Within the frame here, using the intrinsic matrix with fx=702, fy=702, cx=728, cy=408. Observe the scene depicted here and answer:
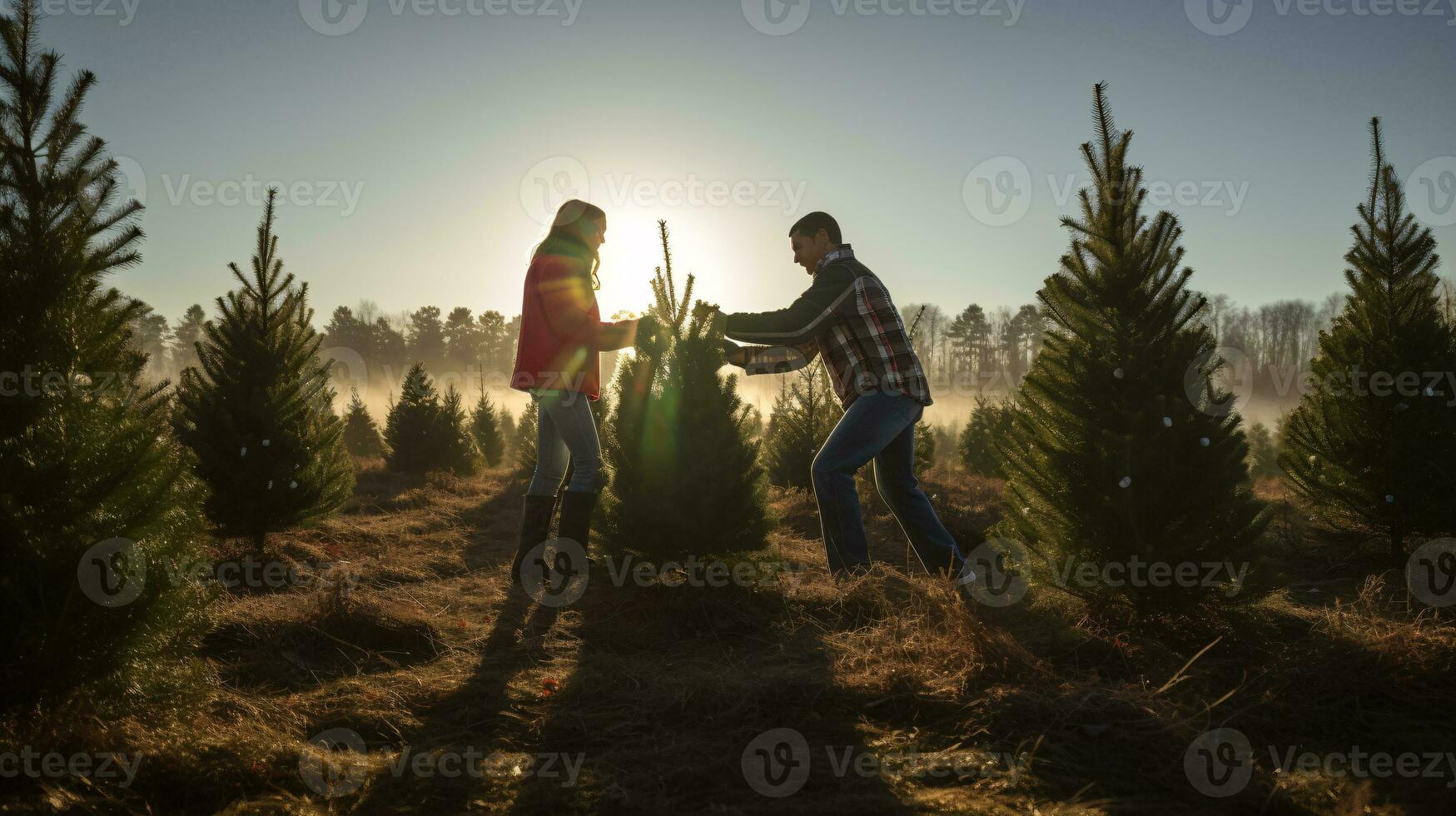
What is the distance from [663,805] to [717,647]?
174 centimetres

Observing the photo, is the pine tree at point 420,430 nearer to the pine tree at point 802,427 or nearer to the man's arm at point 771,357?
the pine tree at point 802,427

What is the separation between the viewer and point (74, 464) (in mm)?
2459

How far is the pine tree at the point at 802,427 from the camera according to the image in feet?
32.5

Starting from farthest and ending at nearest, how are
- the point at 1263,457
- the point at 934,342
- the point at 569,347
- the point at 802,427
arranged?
the point at 934,342 < the point at 1263,457 < the point at 802,427 < the point at 569,347

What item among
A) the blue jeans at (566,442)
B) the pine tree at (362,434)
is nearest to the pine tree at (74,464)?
the blue jeans at (566,442)

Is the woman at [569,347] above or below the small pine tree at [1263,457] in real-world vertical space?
above

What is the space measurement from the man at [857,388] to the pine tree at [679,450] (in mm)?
309

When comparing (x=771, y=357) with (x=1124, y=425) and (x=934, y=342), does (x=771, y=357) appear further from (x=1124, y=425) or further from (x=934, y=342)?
(x=934, y=342)

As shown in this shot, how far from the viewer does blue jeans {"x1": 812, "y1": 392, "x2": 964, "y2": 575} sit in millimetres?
4219

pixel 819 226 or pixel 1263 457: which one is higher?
pixel 819 226

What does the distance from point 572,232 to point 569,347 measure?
83cm

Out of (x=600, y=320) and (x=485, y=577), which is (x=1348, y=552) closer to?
(x=600, y=320)

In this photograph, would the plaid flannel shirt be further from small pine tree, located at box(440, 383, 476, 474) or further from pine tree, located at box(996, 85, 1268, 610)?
small pine tree, located at box(440, 383, 476, 474)

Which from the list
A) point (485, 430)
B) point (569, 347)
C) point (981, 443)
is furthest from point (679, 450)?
point (485, 430)
